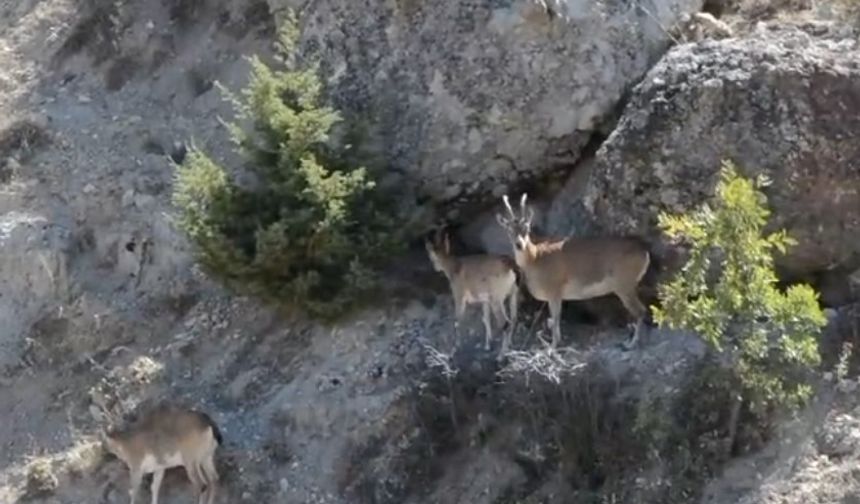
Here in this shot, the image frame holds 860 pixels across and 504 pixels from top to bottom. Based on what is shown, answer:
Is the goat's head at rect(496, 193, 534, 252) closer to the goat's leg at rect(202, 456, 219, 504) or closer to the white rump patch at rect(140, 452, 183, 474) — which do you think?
the goat's leg at rect(202, 456, 219, 504)

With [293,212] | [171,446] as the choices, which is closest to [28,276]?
[171,446]

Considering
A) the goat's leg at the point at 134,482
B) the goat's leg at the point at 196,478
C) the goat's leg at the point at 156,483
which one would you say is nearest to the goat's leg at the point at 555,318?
the goat's leg at the point at 196,478

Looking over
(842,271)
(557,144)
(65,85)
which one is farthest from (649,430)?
(65,85)

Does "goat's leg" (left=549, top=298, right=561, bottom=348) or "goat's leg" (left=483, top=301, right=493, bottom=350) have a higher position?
"goat's leg" (left=549, top=298, right=561, bottom=348)

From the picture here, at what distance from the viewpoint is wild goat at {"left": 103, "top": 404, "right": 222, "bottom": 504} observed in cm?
1568

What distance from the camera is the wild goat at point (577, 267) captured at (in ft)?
49.5

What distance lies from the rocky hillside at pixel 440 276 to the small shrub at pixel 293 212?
50cm

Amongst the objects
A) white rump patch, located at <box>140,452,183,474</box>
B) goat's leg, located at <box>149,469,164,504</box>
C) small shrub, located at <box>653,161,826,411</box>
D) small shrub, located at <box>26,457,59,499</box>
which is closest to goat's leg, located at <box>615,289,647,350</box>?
small shrub, located at <box>653,161,826,411</box>

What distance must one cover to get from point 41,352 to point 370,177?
4.33m

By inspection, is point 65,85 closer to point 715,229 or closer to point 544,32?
point 544,32

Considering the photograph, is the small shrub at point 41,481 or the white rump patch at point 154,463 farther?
the small shrub at point 41,481

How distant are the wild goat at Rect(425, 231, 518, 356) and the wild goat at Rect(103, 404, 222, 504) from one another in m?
2.60

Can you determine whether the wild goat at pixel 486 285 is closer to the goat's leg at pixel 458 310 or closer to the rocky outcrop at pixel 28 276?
the goat's leg at pixel 458 310

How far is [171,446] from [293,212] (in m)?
2.46
